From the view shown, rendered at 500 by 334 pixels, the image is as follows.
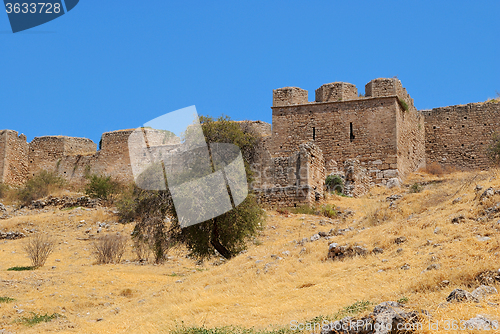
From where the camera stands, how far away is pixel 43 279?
1229 centimetres

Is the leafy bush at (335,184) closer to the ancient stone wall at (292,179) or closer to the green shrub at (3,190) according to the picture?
the ancient stone wall at (292,179)

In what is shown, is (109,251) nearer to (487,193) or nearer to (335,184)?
(335,184)

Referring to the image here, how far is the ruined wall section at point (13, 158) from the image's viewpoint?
3266cm

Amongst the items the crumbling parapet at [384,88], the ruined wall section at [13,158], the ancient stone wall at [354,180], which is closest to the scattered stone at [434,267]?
the ancient stone wall at [354,180]

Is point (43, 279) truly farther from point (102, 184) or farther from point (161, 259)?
point (102, 184)

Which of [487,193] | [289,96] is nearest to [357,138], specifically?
[289,96]

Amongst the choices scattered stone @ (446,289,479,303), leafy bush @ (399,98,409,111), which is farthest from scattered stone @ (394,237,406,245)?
leafy bush @ (399,98,409,111)

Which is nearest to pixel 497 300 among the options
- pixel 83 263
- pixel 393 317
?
pixel 393 317

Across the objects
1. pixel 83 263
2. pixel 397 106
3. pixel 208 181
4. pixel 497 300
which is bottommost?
pixel 83 263

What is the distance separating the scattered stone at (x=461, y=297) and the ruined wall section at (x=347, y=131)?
17.1m

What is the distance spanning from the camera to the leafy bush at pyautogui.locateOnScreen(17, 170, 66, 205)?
2697 cm

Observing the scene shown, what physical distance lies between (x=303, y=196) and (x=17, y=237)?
33.9 feet

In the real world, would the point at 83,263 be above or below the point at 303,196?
below

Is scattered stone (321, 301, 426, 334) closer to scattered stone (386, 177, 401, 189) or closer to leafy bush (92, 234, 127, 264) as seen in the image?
leafy bush (92, 234, 127, 264)
